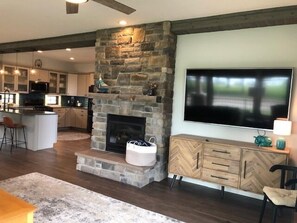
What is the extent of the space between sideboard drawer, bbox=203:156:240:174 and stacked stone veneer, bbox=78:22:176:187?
0.83m

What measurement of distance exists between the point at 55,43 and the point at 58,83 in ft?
13.2

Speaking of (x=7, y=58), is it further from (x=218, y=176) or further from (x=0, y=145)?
(x=218, y=176)

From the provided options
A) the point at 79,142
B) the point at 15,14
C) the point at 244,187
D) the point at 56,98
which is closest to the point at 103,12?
the point at 15,14

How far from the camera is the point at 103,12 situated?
12.3ft

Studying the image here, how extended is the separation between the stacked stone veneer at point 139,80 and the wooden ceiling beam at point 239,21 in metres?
0.31

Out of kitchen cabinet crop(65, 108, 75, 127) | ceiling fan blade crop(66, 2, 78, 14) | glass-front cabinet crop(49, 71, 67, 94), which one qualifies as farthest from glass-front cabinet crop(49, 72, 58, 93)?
ceiling fan blade crop(66, 2, 78, 14)

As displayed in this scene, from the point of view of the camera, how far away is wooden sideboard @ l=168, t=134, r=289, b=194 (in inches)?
129

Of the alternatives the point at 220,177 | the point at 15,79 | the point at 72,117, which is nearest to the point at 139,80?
the point at 220,177

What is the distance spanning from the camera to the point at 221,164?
3.58 metres

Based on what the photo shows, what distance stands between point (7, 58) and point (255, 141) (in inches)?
308

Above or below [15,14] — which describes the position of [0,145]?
below

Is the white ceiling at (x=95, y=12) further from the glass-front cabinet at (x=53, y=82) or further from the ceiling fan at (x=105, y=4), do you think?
the glass-front cabinet at (x=53, y=82)

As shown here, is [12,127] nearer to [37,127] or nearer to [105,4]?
[37,127]

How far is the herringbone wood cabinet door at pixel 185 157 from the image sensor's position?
3.76m
